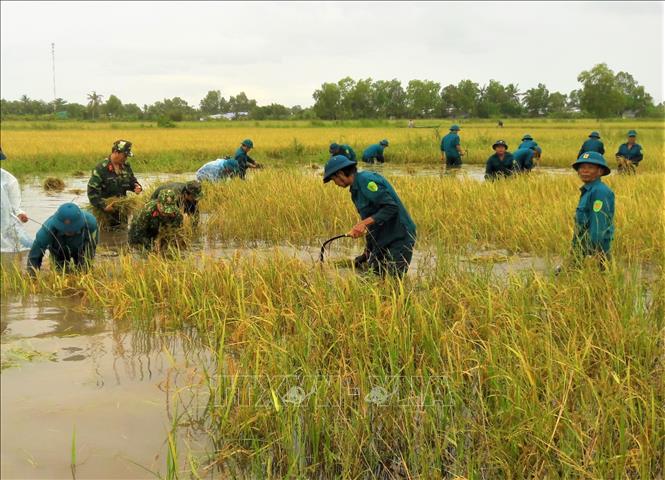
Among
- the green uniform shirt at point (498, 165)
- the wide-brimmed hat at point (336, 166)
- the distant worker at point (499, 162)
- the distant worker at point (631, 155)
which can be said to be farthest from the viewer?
the distant worker at point (631, 155)

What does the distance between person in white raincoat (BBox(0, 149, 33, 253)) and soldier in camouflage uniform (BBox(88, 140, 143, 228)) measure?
159 cm

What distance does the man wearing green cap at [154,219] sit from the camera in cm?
624

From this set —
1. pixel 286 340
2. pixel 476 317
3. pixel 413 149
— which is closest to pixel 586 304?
pixel 476 317

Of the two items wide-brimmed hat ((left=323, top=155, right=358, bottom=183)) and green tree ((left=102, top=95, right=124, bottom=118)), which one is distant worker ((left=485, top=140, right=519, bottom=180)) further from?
green tree ((left=102, top=95, right=124, bottom=118))

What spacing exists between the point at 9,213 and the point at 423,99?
8567 cm

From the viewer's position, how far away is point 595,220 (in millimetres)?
4570

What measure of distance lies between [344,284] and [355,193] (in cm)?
106

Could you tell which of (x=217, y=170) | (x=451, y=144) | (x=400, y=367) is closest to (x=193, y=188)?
(x=217, y=170)

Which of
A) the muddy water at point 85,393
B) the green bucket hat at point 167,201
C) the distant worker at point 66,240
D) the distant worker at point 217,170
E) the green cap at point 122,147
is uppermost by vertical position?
the green cap at point 122,147

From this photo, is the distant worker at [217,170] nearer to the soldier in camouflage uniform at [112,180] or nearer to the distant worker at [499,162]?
the soldier in camouflage uniform at [112,180]

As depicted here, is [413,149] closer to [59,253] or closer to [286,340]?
[59,253]

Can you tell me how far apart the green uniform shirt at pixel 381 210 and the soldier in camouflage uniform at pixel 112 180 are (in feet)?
12.5

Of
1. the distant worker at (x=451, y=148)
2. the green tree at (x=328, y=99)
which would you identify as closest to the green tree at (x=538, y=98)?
the green tree at (x=328, y=99)

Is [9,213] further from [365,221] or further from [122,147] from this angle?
[365,221]
